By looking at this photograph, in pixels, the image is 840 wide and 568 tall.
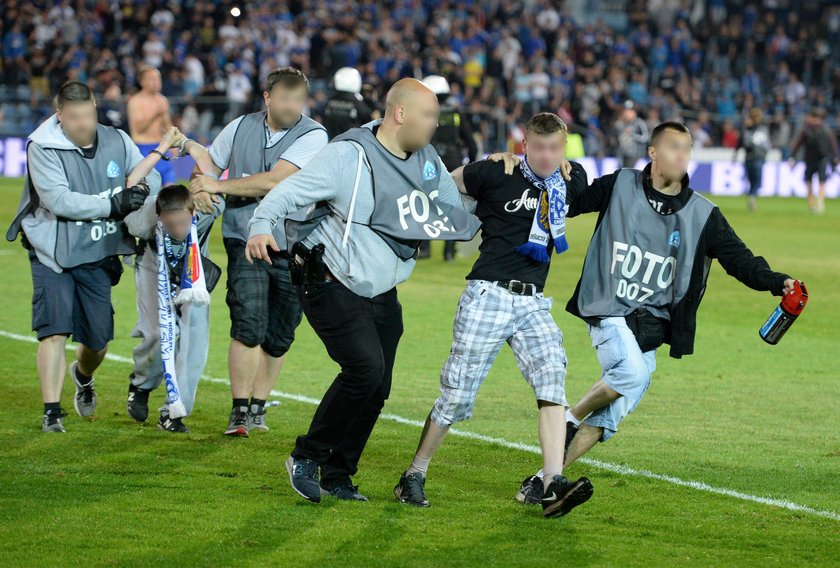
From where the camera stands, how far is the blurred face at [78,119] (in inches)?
308

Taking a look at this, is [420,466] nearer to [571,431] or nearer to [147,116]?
[571,431]

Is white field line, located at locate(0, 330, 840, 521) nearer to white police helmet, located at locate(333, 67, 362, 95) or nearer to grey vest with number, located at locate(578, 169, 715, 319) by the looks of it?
grey vest with number, located at locate(578, 169, 715, 319)

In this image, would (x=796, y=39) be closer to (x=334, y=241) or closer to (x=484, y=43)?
(x=484, y=43)

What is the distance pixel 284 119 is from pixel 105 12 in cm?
2804

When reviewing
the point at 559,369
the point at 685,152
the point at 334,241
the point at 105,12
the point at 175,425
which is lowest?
the point at 175,425

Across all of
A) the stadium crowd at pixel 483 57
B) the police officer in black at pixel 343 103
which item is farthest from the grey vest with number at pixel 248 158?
the stadium crowd at pixel 483 57

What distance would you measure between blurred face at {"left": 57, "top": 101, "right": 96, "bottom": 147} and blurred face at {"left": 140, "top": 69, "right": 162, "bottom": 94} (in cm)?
751

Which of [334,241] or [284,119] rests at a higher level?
[284,119]

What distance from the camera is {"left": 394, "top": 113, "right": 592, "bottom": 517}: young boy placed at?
6.29 m

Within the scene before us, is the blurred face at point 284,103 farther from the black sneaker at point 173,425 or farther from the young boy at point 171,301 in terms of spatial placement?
the black sneaker at point 173,425

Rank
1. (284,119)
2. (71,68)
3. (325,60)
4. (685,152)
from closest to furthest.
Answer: (685,152) → (284,119) → (71,68) → (325,60)

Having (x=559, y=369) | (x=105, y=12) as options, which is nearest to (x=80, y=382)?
(x=559, y=369)

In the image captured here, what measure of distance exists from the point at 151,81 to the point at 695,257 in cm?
1019

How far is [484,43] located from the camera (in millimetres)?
37844
